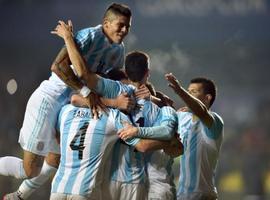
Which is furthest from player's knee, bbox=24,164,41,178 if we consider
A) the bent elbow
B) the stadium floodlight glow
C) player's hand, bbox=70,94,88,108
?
the stadium floodlight glow

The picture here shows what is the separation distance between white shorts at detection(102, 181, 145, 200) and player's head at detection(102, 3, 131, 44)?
686 millimetres

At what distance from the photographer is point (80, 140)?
9.06ft

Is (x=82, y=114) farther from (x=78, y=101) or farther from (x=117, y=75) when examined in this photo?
(x=117, y=75)

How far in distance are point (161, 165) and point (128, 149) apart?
0.19 meters

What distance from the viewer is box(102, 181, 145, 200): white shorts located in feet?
9.29

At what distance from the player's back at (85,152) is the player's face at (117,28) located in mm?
417

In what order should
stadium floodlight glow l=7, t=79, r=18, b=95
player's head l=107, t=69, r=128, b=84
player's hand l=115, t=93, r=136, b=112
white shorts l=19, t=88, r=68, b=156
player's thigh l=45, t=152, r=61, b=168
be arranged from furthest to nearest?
stadium floodlight glow l=7, t=79, r=18, b=95 < player's thigh l=45, t=152, r=61, b=168 < white shorts l=19, t=88, r=68, b=156 < player's head l=107, t=69, r=128, b=84 < player's hand l=115, t=93, r=136, b=112

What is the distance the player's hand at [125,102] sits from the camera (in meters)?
2.83

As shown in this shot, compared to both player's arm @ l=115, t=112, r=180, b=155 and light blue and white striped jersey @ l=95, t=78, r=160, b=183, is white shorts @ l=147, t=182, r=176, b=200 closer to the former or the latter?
light blue and white striped jersey @ l=95, t=78, r=160, b=183

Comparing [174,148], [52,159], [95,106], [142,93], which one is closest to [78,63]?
[95,106]

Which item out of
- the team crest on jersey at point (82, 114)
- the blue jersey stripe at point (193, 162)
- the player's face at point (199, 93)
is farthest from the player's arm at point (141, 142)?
the player's face at point (199, 93)

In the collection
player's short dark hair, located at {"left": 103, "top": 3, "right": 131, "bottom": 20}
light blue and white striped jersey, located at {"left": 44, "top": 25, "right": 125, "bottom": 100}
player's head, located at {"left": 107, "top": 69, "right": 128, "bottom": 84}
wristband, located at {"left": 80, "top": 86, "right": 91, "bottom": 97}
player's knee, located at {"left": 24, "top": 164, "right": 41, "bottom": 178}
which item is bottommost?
player's knee, located at {"left": 24, "top": 164, "right": 41, "bottom": 178}

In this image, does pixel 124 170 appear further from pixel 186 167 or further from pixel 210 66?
pixel 210 66

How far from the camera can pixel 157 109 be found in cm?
295
